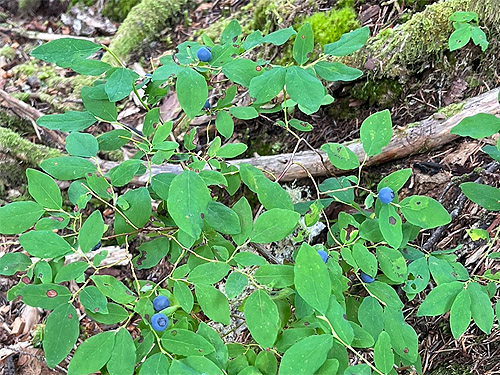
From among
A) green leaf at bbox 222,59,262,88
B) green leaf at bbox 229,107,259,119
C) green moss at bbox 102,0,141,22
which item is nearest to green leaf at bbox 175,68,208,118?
green leaf at bbox 222,59,262,88

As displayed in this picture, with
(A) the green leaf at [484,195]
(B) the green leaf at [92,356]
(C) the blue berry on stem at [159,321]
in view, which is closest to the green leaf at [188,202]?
(C) the blue berry on stem at [159,321]

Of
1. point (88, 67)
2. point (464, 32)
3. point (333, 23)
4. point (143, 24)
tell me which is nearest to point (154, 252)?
point (88, 67)

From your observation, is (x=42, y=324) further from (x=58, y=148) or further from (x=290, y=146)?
(x=290, y=146)

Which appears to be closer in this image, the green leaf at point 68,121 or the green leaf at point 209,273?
the green leaf at point 209,273

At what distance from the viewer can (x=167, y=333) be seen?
3.25 feet

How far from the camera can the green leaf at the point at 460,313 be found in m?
1.08

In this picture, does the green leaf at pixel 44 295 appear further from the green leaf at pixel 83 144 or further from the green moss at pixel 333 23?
the green moss at pixel 333 23

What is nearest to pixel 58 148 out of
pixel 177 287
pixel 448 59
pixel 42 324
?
pixel 42 324

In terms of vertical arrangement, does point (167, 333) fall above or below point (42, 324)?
above

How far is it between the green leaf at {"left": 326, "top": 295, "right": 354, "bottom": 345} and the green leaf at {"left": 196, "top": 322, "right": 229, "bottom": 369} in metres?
0.26

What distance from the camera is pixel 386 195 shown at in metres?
1.14

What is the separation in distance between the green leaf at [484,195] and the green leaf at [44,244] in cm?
107

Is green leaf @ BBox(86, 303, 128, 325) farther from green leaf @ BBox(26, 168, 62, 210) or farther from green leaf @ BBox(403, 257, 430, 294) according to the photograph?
green leaf @ BBox(403, 257, 430, 294)

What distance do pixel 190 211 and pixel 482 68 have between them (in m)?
1.61
